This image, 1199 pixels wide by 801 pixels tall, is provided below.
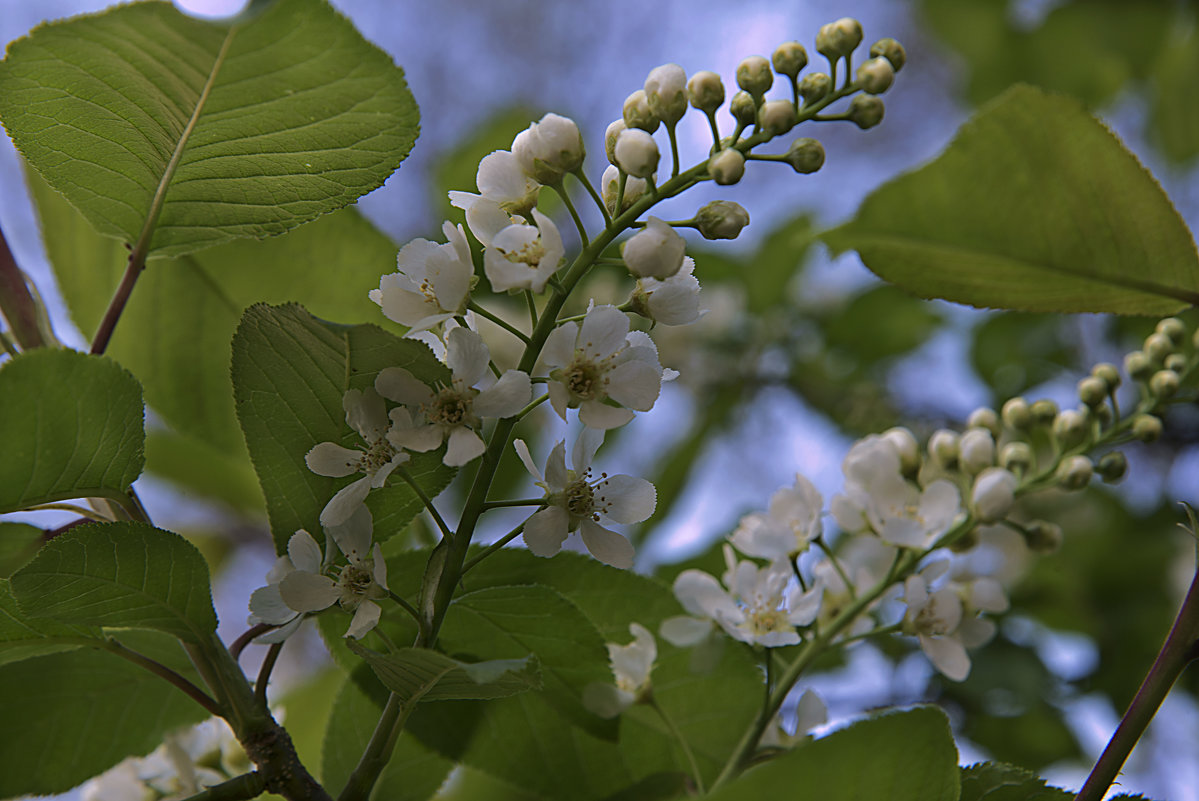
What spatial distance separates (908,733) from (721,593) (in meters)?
0.31

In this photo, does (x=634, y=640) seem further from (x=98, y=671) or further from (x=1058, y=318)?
(x=1058, y=318)

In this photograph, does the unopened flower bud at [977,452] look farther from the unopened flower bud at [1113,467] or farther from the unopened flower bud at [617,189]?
→ the unopened flower bud at [617,189]

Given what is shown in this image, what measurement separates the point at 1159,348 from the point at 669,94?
0.67 meters

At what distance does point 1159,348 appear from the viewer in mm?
1027

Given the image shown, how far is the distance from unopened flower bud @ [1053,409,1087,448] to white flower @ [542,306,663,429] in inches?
22.9

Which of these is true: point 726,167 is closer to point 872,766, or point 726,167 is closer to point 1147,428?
point 872,766

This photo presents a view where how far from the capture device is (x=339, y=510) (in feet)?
2.02

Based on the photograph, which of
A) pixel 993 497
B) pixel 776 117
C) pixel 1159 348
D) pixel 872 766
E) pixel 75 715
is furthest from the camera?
pixel 1159 348

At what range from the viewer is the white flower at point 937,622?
2.90 ft

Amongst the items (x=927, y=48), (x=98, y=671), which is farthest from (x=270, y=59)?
(x=927, y=48)

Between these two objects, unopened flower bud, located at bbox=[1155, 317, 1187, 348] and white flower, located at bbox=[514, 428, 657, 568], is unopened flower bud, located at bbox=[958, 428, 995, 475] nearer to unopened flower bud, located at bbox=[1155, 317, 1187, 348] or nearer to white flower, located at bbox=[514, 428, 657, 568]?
unopened flower bud, located at bbox=[1155, 317, 1187, 348]

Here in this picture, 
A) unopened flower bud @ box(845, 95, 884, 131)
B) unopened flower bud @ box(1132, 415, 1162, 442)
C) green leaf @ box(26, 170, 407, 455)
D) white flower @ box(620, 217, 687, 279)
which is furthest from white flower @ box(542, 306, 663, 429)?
unopened flower bud @ box(1132, 415, 1162, 442)

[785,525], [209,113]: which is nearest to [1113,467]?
[785,525]

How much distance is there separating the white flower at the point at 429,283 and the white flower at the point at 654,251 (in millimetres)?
103
